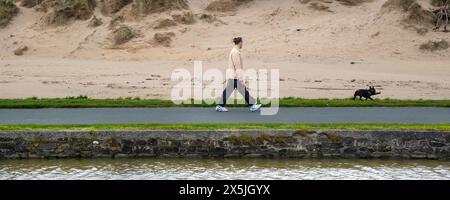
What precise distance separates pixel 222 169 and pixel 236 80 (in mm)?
4153

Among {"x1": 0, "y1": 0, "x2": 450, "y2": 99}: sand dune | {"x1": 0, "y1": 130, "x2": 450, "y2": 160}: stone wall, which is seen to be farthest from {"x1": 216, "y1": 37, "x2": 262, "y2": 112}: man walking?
{"x1": 0, "y1": 0, "x2": 450, "y2": 99}: sand dune

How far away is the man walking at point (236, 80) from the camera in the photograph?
17422mm

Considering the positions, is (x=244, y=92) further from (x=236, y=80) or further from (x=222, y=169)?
(x=222, y=169)

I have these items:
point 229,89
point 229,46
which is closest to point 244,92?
point 229,89

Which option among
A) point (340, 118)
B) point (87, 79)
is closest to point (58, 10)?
point (87, 79)

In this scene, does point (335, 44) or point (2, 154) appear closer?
point (2, 154)

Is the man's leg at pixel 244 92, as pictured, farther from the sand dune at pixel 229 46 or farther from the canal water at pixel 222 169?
the sand dune at pixel 229 46

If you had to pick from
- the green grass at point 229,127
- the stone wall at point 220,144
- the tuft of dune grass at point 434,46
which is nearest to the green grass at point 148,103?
the green grass at point 229,127

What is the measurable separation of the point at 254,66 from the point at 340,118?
1373cm

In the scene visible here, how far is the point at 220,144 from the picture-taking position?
14375 mm

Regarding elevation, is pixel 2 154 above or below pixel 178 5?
below

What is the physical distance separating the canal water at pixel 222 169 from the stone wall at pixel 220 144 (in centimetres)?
15
